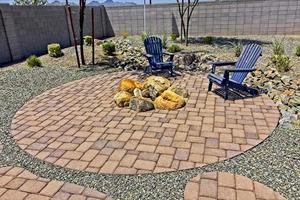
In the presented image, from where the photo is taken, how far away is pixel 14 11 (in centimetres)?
955

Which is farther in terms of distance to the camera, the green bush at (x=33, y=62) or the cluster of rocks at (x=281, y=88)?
the green bush at (x=33, y=62)

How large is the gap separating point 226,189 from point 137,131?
1679 mm

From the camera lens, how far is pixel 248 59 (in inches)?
213

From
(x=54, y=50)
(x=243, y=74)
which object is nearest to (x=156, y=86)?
(x=243, y=74)

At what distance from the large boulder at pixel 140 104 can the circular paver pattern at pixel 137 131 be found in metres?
0.12

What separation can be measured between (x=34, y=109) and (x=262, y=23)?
38.1 feet

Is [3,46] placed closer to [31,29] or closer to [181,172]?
[31,29]

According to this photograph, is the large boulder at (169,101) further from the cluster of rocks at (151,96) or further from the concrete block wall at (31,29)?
the concrete block wall at (31,29)

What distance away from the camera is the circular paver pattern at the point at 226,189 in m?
2.57

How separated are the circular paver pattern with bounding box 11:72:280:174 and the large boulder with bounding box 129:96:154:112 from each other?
0.12 metres

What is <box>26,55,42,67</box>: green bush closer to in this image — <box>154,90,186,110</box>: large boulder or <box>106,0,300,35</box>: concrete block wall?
<box>154,90,186,110</box>: large boulder

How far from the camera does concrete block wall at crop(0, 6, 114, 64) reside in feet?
30.2

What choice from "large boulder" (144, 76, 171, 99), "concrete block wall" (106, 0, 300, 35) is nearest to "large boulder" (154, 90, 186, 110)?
"large boulder" (144, 76, 171, 99)

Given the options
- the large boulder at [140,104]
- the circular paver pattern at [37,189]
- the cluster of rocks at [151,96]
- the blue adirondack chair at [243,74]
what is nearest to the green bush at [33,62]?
the cluster of rocks at [151,96]
